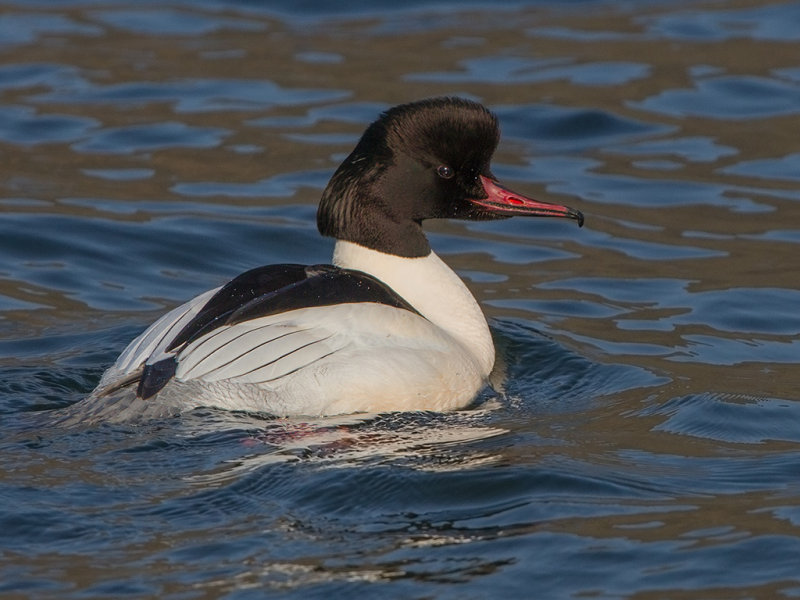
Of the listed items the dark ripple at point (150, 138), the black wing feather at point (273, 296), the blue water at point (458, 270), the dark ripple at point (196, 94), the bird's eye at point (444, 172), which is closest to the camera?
the blue water at point (458, 270)

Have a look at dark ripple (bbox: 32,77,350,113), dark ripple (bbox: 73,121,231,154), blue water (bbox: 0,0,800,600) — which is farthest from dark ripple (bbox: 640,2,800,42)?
dark ripple (bbox: 73,121,231,154)

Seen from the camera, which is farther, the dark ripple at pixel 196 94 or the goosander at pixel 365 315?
the dark ripple at pixel 196 94

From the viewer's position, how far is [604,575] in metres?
4.67

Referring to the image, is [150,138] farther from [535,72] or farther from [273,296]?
[273,296]

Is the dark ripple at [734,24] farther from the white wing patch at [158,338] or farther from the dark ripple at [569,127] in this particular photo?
the white wing patch at [158,338]

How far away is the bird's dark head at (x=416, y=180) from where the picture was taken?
6469mm

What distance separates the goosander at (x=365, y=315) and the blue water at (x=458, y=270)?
0.14 metres

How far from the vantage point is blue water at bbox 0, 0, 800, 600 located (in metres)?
4.84

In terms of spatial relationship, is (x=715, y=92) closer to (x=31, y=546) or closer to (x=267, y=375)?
(x=267, y=375)

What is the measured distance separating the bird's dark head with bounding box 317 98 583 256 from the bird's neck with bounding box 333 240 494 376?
2.3 inches

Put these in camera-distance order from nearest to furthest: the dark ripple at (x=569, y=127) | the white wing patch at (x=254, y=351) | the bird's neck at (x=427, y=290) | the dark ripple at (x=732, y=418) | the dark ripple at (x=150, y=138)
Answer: the white wing patch at (x=254, y=351)
the dark ripple at (x=732, y=418)
the bird's neck at (x=427, y=290)
the dark ripple at (x=150, y=138)
the dark ripple at (x=569, y=127)

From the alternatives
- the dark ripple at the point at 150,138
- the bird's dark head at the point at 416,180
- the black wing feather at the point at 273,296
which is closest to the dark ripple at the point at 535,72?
the dark ripple at the point at 150,138

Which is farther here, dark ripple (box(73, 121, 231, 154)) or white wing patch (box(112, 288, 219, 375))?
dark ripple (box(73, 121, 231, 154))

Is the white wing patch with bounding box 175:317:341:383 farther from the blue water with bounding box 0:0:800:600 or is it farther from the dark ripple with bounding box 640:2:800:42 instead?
the dark ripple with bounding box 640:2:800:42
